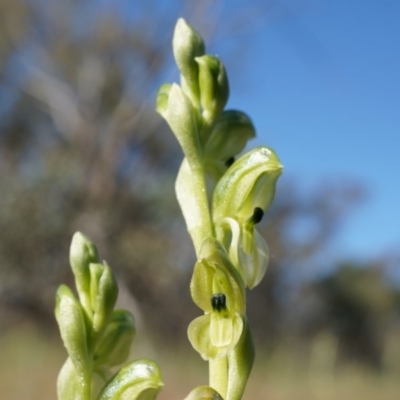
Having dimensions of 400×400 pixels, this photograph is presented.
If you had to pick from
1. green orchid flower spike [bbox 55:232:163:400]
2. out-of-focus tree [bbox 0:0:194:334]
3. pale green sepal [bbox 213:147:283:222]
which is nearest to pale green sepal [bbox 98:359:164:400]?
green orchid flower spike [bbox 55:232:163:400]

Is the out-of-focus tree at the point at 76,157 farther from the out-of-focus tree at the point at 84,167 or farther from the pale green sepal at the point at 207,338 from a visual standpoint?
the pale green sepal at the point at 207,338

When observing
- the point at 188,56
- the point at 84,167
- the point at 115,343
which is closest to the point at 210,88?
the point at 188,56

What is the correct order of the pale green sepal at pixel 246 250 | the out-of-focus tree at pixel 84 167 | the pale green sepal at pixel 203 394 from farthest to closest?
the out-of-focus tree at pixel 84 167, the pale green sepal at pixel 246 250, the pale green sepal at pixel 203 394

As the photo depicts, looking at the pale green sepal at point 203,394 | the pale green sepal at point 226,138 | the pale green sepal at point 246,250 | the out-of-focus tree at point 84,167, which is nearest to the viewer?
the pale green sepal at point 203,394


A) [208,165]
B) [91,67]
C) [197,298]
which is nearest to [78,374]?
[197,298]

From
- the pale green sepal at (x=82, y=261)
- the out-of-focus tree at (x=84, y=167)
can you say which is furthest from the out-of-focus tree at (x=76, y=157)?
the pale green sepal at (x=82, y=261)

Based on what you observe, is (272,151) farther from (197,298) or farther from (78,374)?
(78,374)

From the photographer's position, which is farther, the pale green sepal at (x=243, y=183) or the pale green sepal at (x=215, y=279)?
the pale green sepal at (x=243, y=183)

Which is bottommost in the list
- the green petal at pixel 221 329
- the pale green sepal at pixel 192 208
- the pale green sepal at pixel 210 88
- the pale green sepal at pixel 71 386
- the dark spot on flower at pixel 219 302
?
the pale green sepal at pixel 71 386
